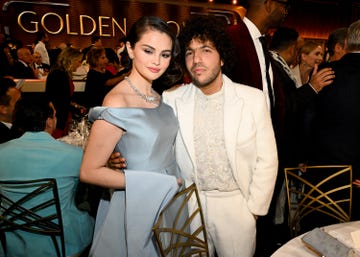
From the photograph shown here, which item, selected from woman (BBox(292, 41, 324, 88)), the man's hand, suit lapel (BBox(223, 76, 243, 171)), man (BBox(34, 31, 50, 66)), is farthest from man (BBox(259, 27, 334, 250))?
man (BBox(34, 31, 50, 66))

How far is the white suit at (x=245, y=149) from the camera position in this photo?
1627mm

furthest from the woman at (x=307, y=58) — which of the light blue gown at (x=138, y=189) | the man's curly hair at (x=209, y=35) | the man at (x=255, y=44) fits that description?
the light blue gown at (x=138, y=189)

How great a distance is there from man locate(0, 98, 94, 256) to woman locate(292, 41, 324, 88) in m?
2.49

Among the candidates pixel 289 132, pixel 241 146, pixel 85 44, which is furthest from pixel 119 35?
pixel 241 146

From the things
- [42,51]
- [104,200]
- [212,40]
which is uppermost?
[42,51]

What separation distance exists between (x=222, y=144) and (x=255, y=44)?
84 centimetres

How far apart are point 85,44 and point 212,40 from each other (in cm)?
838

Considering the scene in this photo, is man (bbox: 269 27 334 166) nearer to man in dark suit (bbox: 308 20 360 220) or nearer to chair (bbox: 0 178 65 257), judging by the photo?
man in dark suit (bbox: 308 20 360 220)

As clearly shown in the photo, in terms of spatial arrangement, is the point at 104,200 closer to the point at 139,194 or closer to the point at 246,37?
the point at 139,194

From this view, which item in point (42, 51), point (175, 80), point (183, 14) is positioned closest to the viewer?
point (175, 80)

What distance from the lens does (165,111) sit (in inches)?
64.3

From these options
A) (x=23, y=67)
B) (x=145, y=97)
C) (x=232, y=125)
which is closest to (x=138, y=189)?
(x=145, y=97)

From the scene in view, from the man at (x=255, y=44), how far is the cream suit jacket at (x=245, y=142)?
0.46m

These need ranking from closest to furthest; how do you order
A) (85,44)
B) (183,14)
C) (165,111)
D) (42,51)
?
(165,111)
(42,51)
(85,44)
(183,14)
